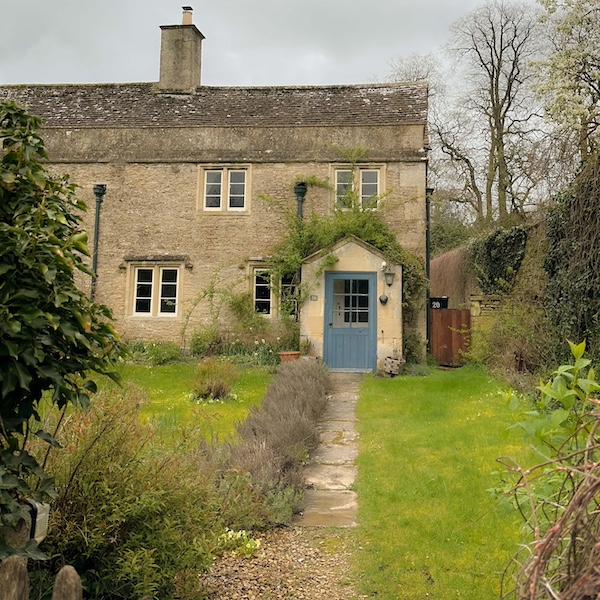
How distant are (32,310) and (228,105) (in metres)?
16.6

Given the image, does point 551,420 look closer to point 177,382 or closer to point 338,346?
point 177,382

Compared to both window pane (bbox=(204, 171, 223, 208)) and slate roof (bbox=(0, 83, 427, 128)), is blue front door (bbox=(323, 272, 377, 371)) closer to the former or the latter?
window pane (bbox=(204, 171, 223, 208))

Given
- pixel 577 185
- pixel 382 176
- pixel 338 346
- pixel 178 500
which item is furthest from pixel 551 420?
pixel 382 176

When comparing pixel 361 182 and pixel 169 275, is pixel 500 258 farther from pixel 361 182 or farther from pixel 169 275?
pixel 169 275

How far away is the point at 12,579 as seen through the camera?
2127 mm

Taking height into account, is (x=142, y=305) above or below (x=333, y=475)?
above

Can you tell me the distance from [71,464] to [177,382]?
9.26 metres

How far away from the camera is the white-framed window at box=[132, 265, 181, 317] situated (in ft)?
55.2

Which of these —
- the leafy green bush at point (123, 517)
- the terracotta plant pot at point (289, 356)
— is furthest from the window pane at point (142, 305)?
the leafy green bush at point (123, 517)

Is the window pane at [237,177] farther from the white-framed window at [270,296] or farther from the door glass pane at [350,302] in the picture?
the door glass pane at [350,302]

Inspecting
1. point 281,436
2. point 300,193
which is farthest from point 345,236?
point 281,436

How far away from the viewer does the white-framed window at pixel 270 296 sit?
1555cm

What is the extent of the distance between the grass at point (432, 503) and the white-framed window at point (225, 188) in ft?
29.7

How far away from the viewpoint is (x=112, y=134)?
1741cm
